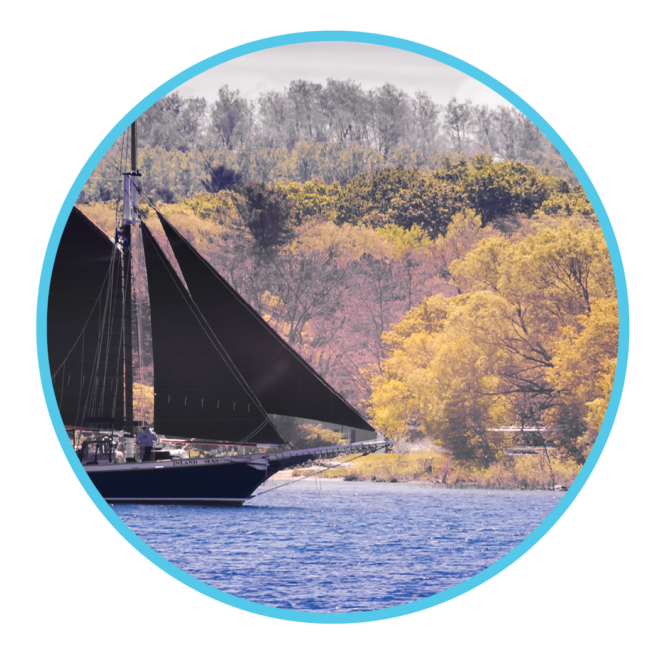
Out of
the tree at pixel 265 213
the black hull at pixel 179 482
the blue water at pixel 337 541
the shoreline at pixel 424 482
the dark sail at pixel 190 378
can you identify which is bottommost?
the shoreline at pixel 424 482

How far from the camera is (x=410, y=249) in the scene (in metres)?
25.2

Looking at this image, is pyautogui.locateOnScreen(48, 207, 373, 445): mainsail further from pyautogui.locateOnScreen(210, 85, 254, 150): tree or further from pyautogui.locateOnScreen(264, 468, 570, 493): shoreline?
pyautogui.locateOnScreen(264, 468, 570, 493): shoreline

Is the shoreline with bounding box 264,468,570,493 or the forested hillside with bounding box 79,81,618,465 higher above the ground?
the forested hillside with bounding box 79,81,618,465

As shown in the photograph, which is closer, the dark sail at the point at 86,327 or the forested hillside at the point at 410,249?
the dark sail at the point at 86,327

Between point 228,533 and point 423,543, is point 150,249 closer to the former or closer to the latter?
point 228,533

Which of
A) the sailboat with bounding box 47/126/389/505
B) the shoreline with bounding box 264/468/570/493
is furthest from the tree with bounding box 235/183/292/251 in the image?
the sailboat with bounding box 47/126/389/505

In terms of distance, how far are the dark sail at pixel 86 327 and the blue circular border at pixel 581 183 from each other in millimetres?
5058

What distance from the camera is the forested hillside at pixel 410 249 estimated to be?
60.2ft

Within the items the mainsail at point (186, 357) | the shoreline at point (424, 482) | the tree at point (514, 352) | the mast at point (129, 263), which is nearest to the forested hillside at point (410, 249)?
the tree at point (514, 352)

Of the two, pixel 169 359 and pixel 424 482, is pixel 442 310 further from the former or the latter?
pixel 169 359

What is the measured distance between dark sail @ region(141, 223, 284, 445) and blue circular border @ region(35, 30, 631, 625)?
16.3 feet

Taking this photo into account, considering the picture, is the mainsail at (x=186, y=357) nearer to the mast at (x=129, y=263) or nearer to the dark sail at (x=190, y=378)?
the dark sail at (x=190, y=378)

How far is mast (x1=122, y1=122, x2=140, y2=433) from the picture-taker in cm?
1515

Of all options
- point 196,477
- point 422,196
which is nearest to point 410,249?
point 422,196
